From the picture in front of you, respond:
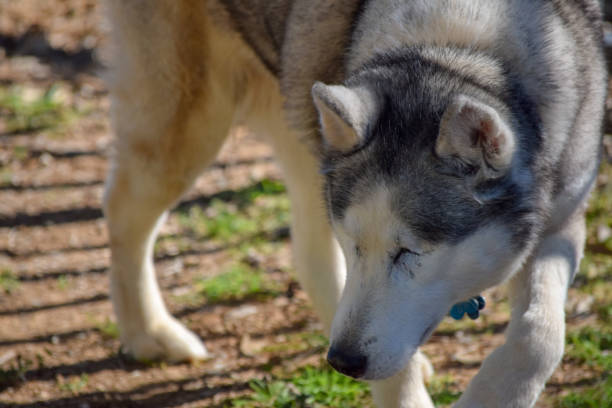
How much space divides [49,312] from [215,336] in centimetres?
91

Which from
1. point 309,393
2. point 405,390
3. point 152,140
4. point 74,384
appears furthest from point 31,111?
point 405,390

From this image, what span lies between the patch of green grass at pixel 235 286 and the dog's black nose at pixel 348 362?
2.06 metres

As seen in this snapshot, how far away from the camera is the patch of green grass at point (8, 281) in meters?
4.59

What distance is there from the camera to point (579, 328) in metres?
3.98

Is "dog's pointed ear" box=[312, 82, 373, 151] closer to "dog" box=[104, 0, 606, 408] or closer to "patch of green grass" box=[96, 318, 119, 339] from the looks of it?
"dog" box=[104, 0, 606, 408]

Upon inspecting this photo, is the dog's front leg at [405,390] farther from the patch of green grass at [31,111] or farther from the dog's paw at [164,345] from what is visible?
the patch of green grass at [31,111]

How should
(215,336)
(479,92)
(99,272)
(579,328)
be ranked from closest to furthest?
(479,92)
(579,328)
(215,336)
(99,272)

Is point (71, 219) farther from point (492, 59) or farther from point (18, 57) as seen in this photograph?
point (492, 59)

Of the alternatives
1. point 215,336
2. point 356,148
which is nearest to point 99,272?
point 215,336

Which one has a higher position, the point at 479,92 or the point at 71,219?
the point at 479,92

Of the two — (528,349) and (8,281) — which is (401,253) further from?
(8,281)

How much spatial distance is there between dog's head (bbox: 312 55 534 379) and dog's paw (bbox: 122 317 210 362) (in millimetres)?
1619

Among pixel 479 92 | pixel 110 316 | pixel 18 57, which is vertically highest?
pixel 479 92

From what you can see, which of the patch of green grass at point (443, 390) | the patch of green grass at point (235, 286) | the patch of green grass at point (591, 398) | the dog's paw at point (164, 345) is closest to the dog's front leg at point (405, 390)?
the patch of green grass at point (443, 390)
